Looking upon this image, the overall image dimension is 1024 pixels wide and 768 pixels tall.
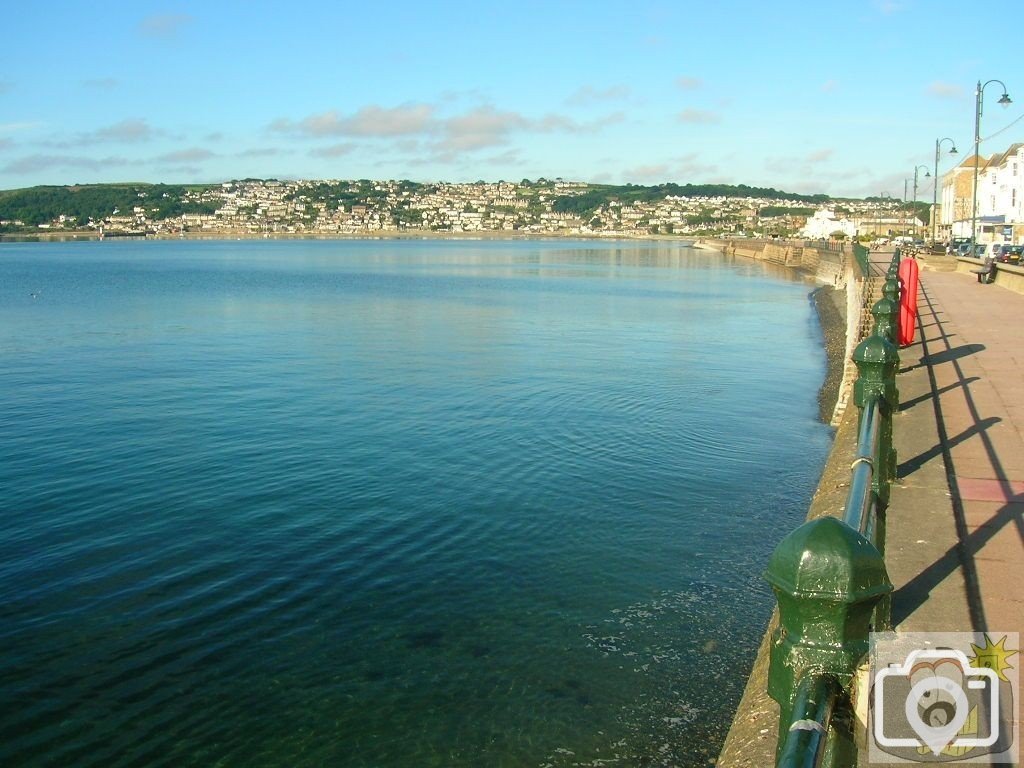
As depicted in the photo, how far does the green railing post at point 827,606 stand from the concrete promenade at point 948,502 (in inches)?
71.0

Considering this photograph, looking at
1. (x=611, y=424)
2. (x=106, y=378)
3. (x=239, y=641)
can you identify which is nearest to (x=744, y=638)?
(x=239, y=641)

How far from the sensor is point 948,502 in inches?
327

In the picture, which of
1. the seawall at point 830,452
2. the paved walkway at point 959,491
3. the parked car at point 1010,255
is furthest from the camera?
the parked car at point 1010,255

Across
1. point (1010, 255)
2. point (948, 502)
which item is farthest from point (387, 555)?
point (1010, 255)

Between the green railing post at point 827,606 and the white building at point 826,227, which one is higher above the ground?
the white building at point 826,227

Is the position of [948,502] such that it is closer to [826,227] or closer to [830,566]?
[830,566]

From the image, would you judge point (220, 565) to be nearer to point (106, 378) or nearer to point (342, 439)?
point (342, 439)

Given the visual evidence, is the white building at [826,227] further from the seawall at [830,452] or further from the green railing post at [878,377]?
the green railing post at [878,377]

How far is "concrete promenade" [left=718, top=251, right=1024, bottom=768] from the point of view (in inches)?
234

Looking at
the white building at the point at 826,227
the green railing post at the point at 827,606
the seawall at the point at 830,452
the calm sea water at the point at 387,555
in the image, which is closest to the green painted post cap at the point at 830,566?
the green railing post at the point at 827,606

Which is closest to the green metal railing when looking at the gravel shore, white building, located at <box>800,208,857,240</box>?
the gravel shore

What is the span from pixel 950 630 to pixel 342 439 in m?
15.1

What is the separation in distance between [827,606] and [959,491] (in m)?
6.43

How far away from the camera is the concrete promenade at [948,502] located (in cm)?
594
